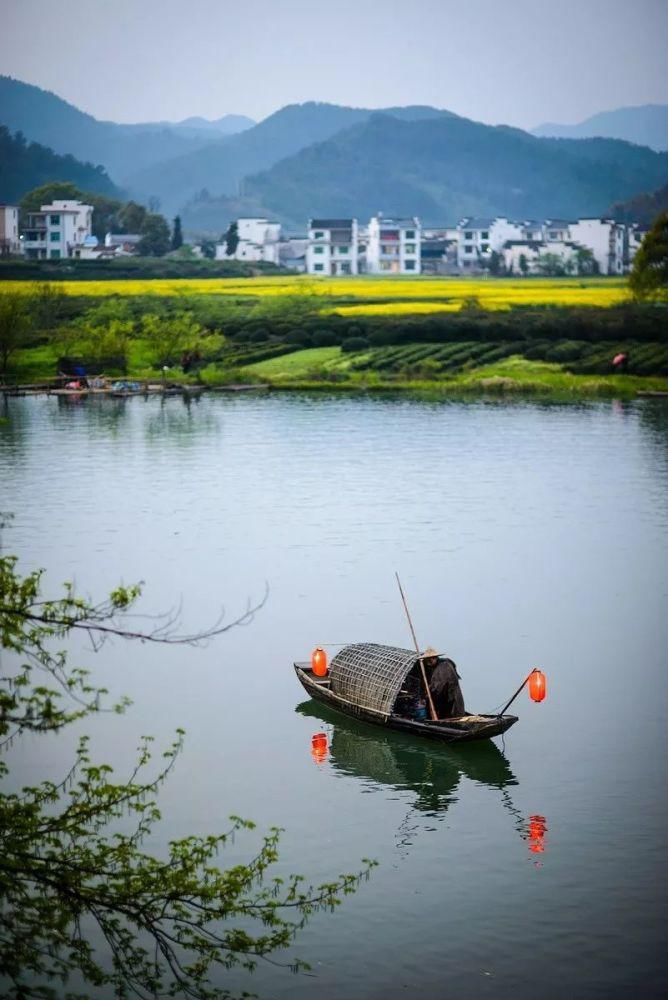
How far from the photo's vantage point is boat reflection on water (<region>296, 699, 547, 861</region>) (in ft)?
67.6

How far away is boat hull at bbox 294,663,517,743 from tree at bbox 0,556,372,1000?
9.96 ft

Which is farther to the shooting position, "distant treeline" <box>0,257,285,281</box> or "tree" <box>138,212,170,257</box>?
"tree" <box>138,212,170,257</box>

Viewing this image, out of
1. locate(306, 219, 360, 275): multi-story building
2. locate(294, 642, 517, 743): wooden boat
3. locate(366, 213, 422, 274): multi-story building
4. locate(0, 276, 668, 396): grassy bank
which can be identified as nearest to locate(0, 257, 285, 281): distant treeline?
locate(306, 219, 360, 275): multi-story building

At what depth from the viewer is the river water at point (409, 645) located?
1727 centimetres

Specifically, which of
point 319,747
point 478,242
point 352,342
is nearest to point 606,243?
point 478,242

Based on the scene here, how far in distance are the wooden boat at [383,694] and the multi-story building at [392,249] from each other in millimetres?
123046

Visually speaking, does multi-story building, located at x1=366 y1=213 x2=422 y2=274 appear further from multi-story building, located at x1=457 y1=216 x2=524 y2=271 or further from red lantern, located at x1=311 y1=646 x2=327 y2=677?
red lantern, located at x1=311 y1=646 x2=327 y2=677

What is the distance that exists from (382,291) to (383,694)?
278ft

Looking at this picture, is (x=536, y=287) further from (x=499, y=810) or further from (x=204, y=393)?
(x=499, y=810)

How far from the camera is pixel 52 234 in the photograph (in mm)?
133750

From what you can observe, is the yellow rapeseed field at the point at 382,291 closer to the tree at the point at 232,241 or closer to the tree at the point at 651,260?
the tree at the point at 651,260

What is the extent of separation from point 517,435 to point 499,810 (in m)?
37.1

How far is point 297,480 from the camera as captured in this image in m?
47.6

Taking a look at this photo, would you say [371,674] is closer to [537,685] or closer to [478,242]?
[537,685]
